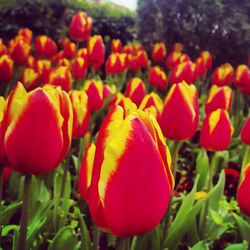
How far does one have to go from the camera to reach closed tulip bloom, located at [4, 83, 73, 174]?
119 cm

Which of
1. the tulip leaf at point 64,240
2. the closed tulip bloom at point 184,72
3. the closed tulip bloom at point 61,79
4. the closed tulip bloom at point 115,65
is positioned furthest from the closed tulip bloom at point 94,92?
the closed tulip bloom at point 115,65

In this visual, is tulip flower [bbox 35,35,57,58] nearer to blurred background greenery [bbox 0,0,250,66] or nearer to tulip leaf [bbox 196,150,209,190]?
blurred background greenery [bbox 0,0,250,66]

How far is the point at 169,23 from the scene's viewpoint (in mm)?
6086

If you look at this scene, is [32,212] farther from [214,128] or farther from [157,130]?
[157,130]

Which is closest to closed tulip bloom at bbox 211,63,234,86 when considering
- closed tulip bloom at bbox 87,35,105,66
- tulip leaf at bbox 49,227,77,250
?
closed tulip bloom at bbox 87,35,105,66

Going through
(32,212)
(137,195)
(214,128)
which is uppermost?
(137,195)

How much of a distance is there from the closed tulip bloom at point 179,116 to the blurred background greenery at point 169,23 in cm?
392

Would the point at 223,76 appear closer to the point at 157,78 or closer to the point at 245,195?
the point at 157,78

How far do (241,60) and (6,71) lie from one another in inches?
125

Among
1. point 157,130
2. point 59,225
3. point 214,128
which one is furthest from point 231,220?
point 157,130

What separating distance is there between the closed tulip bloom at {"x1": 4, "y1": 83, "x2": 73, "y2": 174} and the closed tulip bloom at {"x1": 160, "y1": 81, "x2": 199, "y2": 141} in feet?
1.99

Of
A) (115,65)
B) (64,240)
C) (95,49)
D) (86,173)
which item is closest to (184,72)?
(95,49)

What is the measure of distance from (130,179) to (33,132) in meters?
0.35

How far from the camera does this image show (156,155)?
97 cm
